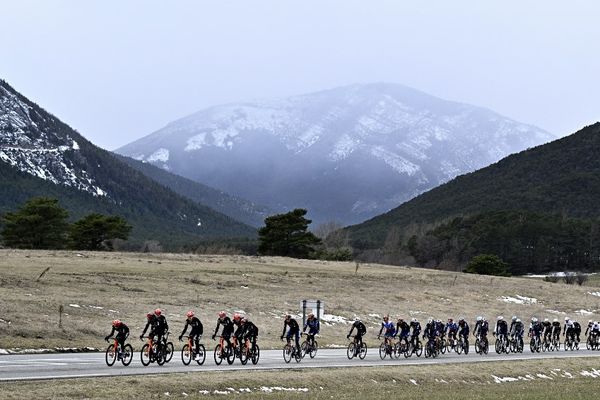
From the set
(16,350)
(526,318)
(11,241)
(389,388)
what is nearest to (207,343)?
(16,350)

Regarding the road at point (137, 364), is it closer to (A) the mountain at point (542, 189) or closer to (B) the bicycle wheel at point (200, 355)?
(B) the bicycle wheel at point (200, 355)

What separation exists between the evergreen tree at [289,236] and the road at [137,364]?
6551 centimetres

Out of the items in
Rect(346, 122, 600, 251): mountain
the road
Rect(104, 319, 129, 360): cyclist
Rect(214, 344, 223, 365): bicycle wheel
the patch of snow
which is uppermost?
Rect(346, 122, 600, 251): mountain

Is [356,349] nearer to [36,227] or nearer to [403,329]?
[403,329]

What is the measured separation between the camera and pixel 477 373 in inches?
1518

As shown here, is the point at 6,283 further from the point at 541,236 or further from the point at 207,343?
the point at 541,236

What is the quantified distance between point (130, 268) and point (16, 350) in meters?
34.6

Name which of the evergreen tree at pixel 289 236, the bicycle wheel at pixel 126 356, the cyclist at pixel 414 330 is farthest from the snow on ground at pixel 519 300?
the bicycle wheel at pixel 126 356

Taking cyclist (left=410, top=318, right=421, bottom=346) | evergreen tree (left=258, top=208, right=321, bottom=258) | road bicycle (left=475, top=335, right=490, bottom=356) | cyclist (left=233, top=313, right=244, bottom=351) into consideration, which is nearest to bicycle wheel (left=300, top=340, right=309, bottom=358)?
cyclist (left=233, top=313, right=244, bottom=351)

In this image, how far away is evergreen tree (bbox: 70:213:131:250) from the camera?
10612cm

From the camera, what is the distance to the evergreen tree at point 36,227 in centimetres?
10344

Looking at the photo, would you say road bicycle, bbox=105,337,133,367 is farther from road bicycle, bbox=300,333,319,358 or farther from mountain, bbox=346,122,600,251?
mountain, bbox=346,122,600,251

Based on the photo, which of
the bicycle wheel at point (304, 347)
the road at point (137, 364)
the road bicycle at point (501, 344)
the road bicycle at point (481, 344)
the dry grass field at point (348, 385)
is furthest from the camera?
the road bicycle at point (501, 344)

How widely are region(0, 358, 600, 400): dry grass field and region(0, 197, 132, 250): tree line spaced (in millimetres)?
71966
